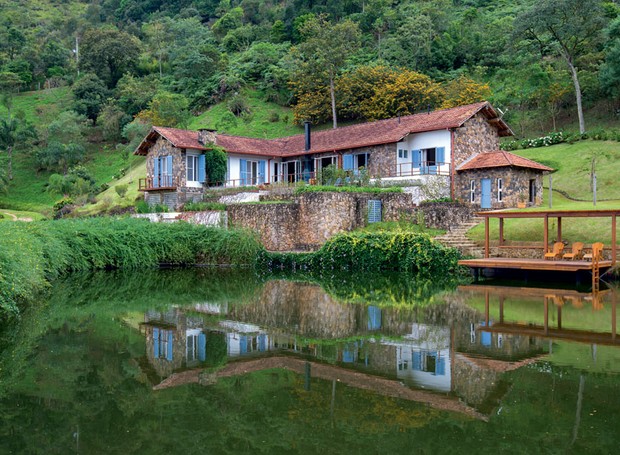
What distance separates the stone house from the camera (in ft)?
115

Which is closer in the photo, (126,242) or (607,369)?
(607,369)

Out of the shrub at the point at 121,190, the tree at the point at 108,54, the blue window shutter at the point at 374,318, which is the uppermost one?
the tree at the point at 108,54

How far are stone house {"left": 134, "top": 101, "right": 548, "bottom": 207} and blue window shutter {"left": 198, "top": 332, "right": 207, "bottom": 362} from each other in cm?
2266

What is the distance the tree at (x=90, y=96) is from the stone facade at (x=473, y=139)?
47.0 meters

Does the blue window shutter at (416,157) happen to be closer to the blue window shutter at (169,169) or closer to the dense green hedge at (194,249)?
the dense green hedge at (194,249)

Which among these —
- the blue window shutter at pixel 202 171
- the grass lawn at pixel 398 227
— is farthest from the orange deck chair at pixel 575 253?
the blue window shutter at pixel 202 171

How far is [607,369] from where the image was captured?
10594mm

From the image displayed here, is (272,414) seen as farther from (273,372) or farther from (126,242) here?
(126,242)

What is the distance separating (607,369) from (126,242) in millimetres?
24018

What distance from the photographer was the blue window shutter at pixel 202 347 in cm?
1183

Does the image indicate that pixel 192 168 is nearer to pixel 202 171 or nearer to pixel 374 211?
pixel 202 171

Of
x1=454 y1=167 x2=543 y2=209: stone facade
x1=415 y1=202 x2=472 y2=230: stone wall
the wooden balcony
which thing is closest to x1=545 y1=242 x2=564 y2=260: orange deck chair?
x1=415 y1=202 x2=472 y2=230: stone wall

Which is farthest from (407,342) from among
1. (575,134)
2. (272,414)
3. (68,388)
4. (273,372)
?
(575,134)

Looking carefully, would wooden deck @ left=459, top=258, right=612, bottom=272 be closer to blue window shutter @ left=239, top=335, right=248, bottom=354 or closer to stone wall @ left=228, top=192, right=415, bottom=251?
stone wall @ left=228, top=192, right=415, bottom=251
